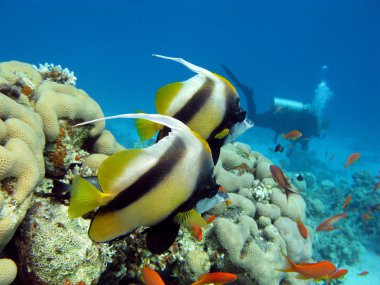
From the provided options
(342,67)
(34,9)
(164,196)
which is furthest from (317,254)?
(34,9)

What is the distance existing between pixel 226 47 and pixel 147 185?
123596 mm

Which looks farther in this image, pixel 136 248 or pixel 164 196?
pixel 136 248

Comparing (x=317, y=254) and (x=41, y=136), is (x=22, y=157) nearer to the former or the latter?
(x=41, y=136)

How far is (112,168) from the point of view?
1229mm

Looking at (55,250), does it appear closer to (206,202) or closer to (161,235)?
(161,235)

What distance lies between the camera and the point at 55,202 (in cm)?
269

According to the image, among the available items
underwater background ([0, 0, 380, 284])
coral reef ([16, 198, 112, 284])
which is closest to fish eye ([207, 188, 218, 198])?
coral reef ([16, 198, 112, 284])

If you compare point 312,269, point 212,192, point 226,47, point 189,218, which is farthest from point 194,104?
point 226,47

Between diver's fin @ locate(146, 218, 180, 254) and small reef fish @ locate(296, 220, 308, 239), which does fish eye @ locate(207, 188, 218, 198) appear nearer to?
diver's fin @ locate(146, 218, 180, 254)

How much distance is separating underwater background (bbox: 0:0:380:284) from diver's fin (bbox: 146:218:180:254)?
3739 centimetres

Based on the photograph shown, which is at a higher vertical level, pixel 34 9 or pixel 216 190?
A: pixel 216 190

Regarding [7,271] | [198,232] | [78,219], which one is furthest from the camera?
[198,232]

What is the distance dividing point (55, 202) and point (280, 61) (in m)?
111

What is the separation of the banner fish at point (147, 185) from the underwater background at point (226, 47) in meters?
37.5
